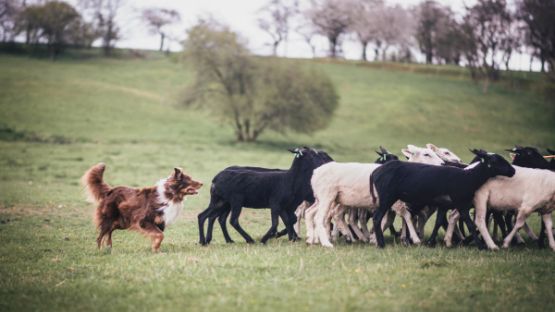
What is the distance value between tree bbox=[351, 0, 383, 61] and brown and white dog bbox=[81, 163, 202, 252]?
268ft

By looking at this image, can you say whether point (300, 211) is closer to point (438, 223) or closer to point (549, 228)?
point (438, 223)

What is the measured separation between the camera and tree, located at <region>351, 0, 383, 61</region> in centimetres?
8850

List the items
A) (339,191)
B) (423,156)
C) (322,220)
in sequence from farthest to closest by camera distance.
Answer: (423,156) → (339,191) → (322,220)

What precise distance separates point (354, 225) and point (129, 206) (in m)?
5.06

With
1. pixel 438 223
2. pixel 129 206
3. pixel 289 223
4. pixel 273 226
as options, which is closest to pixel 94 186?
pixel 129 206

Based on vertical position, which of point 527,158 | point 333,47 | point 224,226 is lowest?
point 224,226

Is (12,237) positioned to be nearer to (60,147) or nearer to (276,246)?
(276,246)

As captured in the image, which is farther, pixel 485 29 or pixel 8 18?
pixel 8 18

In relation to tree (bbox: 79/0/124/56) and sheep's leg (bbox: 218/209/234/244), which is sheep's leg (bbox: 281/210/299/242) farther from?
tree (bbox: 79/0/124/56)

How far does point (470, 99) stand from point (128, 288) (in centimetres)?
6001

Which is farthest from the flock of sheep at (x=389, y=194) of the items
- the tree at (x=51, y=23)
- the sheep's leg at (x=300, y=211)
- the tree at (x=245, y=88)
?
the tree at (x=51, y=23)

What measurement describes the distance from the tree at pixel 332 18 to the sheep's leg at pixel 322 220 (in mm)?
81260

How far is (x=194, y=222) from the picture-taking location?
15.7 meters

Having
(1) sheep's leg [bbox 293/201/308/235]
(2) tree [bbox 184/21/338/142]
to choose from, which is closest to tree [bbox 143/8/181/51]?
(2) tree [bbox 184/21/338/142]
